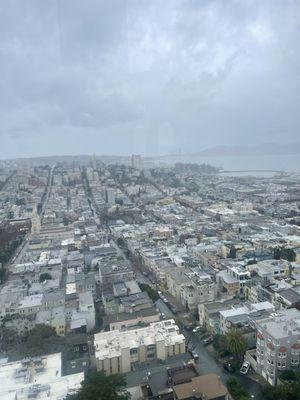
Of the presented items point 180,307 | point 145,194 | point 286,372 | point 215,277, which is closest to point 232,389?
point 286,372

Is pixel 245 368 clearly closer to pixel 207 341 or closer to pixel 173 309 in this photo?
pixel 207 341

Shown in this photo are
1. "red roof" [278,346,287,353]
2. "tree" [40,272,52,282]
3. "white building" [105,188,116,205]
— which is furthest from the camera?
"white building" [105,188,116,205]

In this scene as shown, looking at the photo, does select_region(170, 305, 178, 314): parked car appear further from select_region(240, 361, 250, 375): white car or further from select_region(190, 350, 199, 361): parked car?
select_region(240, 361, 250, 375): white car

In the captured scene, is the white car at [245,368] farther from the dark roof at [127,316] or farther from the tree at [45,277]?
the tree at [45,277]

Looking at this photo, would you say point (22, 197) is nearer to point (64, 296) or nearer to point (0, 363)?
point (64, 296)

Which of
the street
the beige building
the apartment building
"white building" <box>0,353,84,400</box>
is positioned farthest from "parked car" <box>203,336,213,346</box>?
"white building" <box>0,353,84,400</box>

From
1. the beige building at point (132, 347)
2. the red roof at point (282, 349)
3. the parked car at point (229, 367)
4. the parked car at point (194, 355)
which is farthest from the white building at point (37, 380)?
the red roof at point (282, 349)
